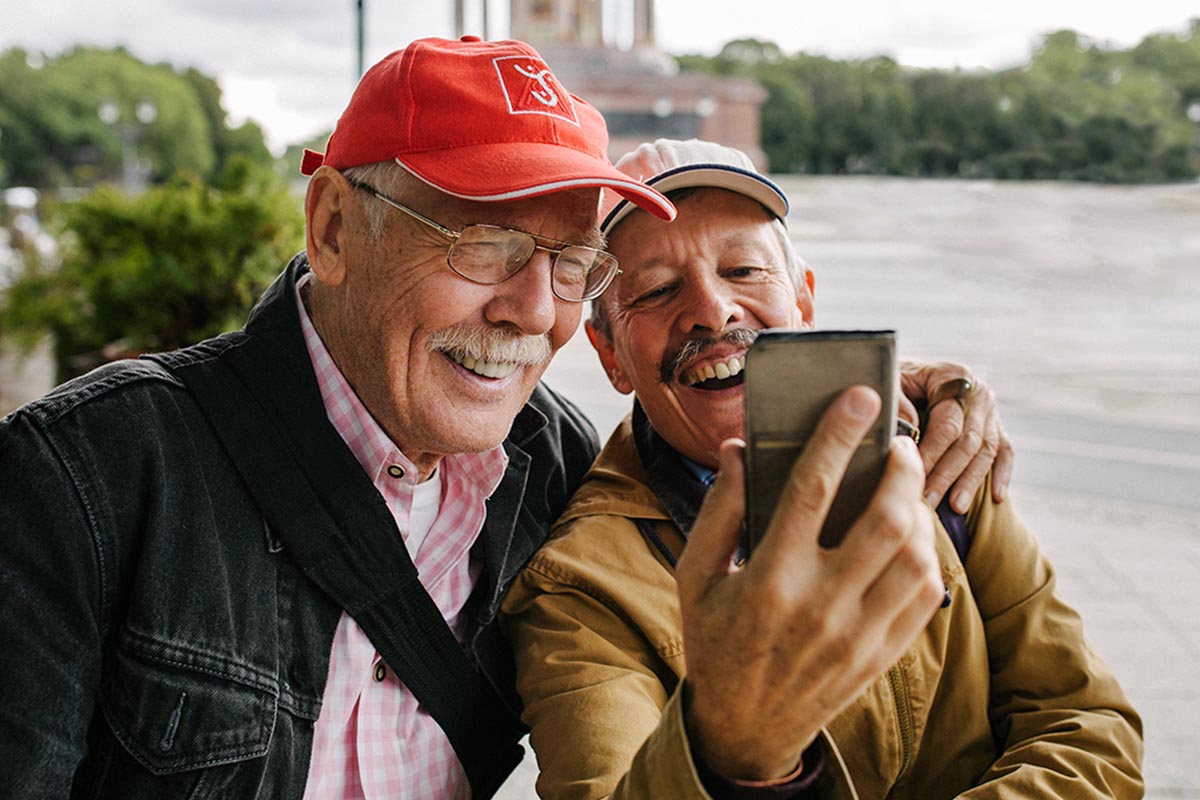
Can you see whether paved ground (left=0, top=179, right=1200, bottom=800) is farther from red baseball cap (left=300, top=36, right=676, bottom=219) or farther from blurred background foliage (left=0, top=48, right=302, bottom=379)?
red baseball cap (left=300, top=36, right=676, bottom=219)

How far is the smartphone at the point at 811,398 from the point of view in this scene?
94cm

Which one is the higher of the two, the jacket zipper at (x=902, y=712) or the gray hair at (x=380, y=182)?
the gray hair at (x=380, y=182)

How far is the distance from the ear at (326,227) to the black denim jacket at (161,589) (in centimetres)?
15

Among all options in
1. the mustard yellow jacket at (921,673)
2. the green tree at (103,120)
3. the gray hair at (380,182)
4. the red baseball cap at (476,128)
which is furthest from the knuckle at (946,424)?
the green tree at (103,120)

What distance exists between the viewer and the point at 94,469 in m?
1.47

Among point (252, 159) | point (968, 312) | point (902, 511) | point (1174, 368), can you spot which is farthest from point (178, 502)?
point (968, 312)

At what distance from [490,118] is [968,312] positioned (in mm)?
11967

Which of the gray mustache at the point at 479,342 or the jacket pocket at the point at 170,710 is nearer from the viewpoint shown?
the jacket pocket at the point at 170,710

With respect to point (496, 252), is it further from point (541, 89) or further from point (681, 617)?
point (681, 617)

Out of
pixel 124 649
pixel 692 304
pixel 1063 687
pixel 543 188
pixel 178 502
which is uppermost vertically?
pixel 543 188

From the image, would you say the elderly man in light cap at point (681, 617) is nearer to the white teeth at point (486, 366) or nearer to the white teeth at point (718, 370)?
the white teeth at point (718, 370)

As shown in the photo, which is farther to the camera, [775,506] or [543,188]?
[543,188]

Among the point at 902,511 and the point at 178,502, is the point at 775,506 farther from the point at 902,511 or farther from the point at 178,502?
the point at 178,502

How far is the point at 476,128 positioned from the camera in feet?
5.40
